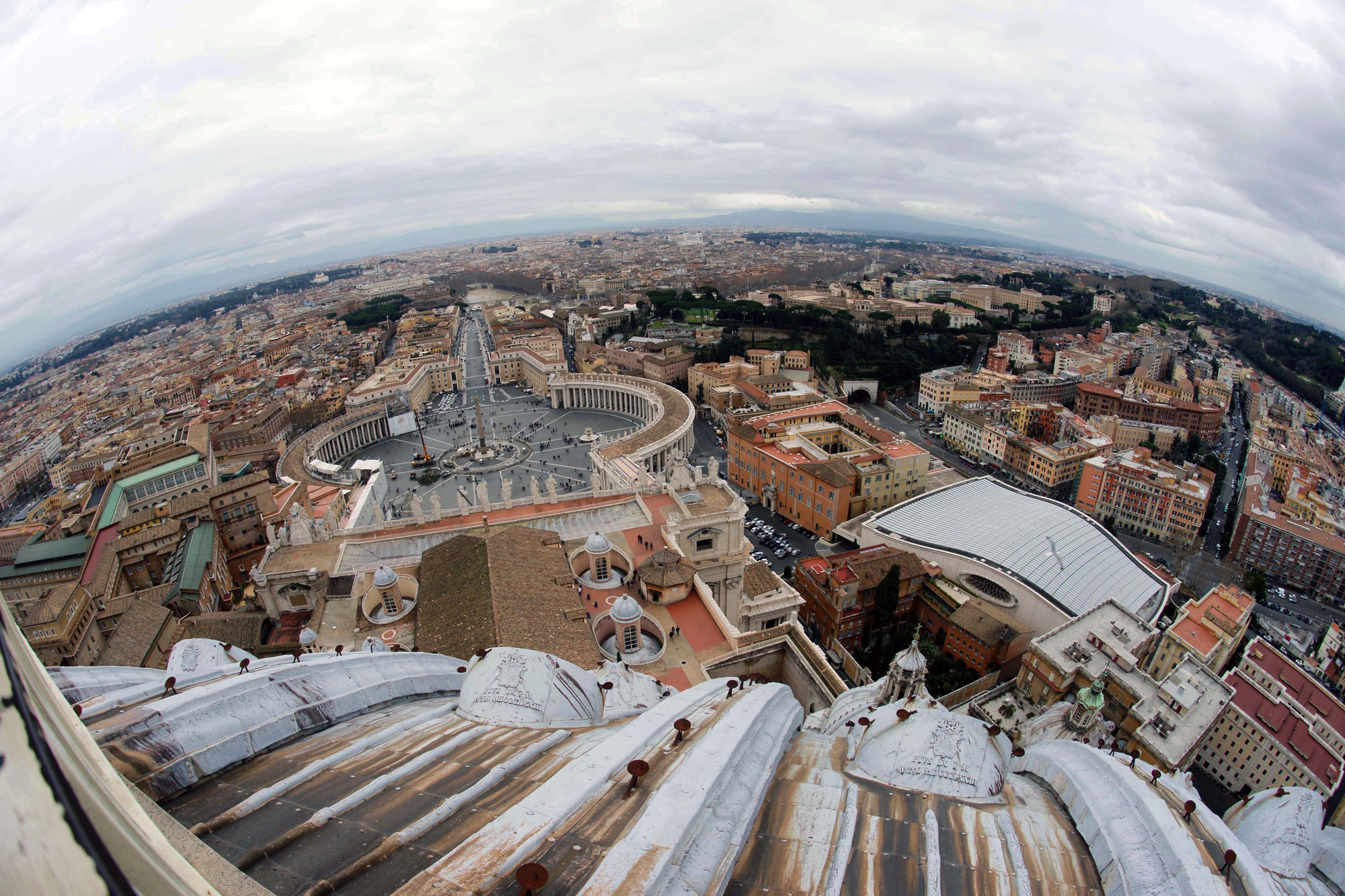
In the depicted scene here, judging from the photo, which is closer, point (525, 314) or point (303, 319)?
point (525, 314)

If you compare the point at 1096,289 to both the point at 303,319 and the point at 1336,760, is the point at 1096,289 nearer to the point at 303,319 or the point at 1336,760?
the point at 1336,760

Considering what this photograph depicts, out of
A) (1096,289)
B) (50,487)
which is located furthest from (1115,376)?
(50,487)

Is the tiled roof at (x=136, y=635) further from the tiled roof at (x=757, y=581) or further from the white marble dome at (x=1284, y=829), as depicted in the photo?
the white marble dome at (x=1284, y=829)

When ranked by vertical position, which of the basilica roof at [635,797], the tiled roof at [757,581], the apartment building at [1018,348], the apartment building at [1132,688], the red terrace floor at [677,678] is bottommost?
the apartment building at [1132,688]

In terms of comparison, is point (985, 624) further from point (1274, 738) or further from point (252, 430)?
point (252, 430)

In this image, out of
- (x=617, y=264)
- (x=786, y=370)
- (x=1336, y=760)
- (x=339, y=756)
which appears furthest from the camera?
(x=617, y=264)

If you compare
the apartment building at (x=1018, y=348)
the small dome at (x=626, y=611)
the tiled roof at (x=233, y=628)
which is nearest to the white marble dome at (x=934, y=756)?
the small dome at (x=626, y=611)

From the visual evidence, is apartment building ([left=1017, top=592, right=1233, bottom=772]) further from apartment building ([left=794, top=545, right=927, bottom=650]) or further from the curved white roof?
apartment building ([left=794, top=545, right=927, bottom=650])
